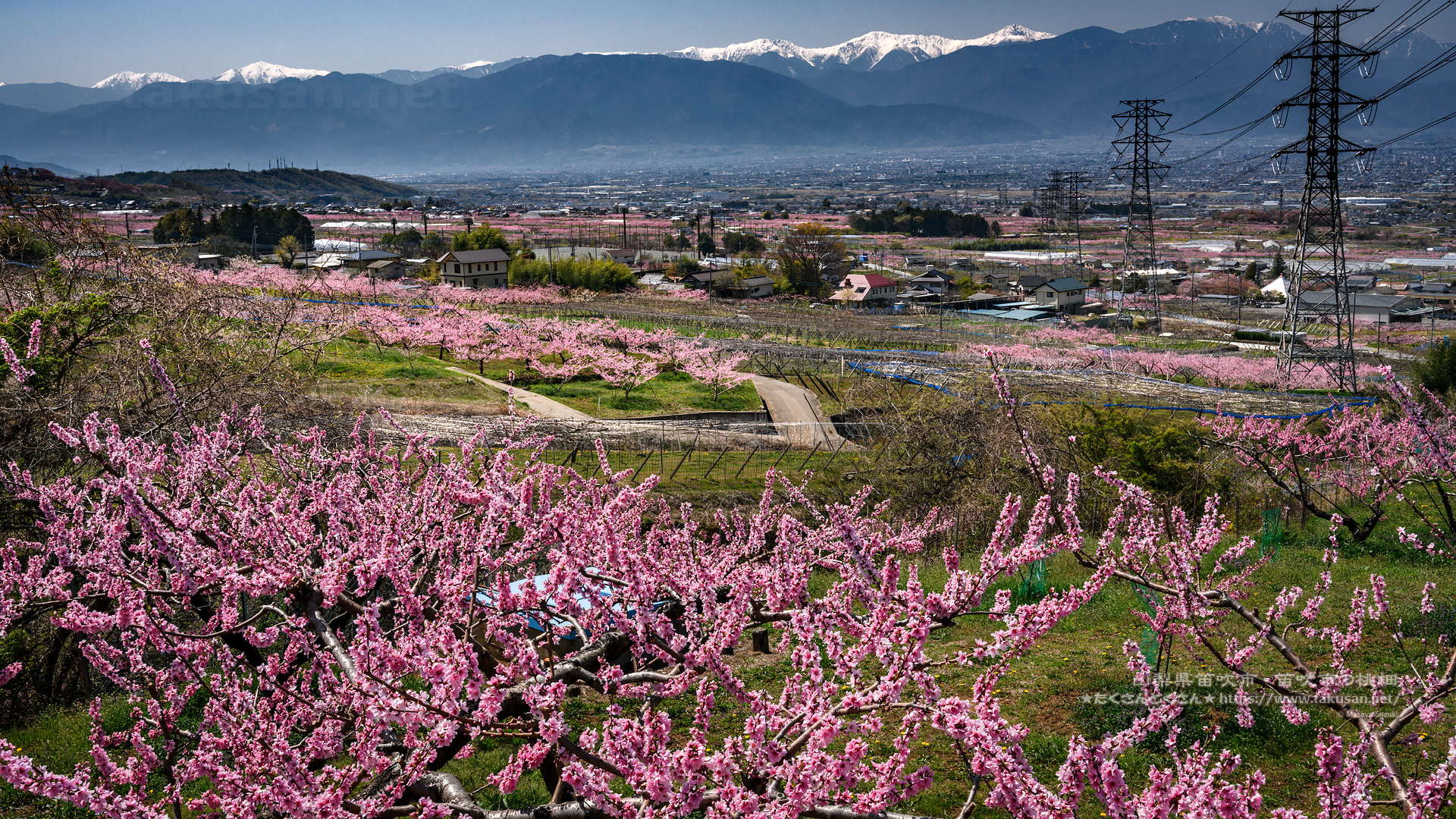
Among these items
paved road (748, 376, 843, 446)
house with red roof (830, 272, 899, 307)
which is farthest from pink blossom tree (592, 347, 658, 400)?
house with red roof (830, 272, 899, 307)

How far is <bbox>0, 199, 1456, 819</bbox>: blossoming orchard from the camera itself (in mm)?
3564

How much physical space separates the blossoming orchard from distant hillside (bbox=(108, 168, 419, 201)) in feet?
502

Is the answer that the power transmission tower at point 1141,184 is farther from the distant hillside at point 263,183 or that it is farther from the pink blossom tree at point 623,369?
the distant hillside at point 263,183

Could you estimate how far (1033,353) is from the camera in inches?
1650

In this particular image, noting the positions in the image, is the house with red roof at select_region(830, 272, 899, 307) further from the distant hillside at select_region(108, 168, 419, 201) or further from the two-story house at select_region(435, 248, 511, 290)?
the distant hillside at select_region(108, 168, 419, 201)

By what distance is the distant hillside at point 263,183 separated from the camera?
483ft

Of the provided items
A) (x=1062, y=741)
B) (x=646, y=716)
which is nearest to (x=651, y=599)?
(x=646, y=716)

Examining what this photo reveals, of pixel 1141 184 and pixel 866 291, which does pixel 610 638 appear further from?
pixel 866 291

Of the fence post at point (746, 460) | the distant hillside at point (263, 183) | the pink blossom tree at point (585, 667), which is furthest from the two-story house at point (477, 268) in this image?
the distant hillside at point (263, 183)

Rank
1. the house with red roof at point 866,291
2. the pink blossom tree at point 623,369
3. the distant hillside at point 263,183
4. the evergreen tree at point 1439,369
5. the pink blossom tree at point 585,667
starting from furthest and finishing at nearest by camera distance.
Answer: the distant hillside at point 263,183
the house with red roof at point 866,291
the pink blossom tree at point 623,369
the evergreen tree at point 1439,369
the pink blossom tree at point 585,667

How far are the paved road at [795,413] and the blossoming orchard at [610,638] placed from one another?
1225cm

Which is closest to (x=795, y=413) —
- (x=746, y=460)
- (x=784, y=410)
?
(x=784, y=410)

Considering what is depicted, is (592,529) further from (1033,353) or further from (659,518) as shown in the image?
(1033,353)

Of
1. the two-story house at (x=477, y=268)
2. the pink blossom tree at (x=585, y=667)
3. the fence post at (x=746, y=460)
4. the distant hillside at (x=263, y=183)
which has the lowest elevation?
the fence post at (x=746, y=460)
